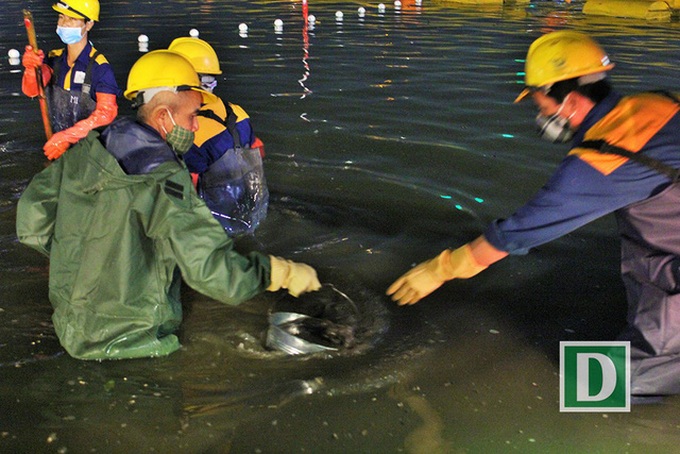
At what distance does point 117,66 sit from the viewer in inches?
544

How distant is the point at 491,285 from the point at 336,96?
271 inches

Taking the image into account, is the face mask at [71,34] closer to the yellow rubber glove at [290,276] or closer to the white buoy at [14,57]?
the yellow rubber glove at [290,276]

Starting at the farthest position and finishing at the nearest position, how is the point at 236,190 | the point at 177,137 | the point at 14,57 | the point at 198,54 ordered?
the point at 14,57 → the point at 236,190 → the point at 198,54 → the point at 177,137

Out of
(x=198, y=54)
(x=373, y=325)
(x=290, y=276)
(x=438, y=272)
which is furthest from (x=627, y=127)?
(x=198, y=54)

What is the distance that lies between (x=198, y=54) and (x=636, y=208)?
3.50m

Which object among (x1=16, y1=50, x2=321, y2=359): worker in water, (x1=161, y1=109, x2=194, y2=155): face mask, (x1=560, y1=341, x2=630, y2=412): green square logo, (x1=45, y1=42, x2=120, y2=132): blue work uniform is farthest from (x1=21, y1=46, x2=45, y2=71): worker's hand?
(x1=560, y1=341, x2=630, y2=412): green square logo

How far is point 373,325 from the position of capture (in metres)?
4.65

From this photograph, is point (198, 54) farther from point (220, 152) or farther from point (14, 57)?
point (14, 57)

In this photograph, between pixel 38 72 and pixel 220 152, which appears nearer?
pixel 220 152

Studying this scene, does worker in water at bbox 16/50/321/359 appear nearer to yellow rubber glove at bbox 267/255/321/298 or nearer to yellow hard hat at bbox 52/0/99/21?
yellow rubber glove at bbox 267/255/321/298

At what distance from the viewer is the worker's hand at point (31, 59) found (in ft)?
21.0

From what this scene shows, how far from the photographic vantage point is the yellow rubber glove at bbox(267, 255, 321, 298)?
3.62 metres

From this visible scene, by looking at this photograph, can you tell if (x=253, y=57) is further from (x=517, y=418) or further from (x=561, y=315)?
(x=517, y=418)

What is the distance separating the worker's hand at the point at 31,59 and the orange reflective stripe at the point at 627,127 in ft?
17.3
